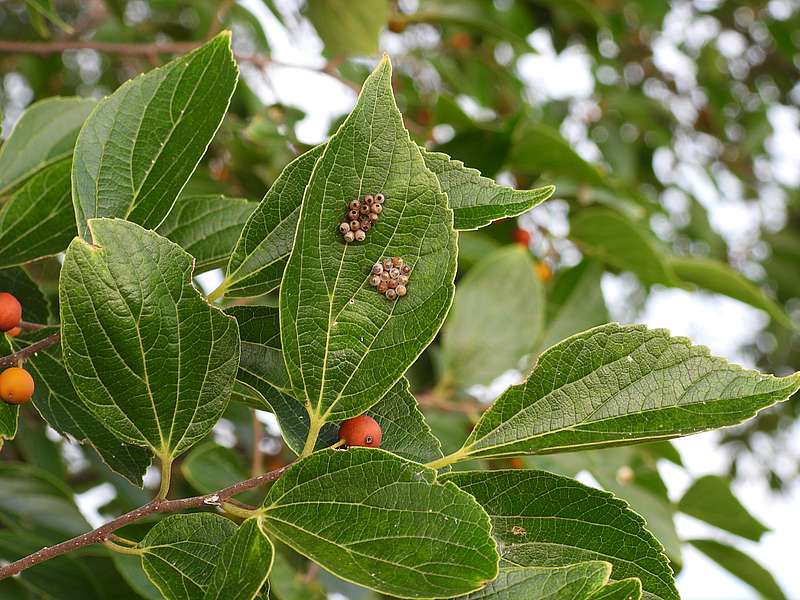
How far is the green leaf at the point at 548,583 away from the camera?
2.19 feet

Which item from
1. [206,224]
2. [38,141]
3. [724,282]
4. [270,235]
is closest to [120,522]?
[270,235]

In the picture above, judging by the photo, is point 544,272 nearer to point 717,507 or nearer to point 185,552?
point 717,507

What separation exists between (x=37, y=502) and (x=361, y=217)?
3.38 feet

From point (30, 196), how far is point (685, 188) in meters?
2.78

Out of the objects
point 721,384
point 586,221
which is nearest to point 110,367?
point 721,384

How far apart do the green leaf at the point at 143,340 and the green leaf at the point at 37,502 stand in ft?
2.69

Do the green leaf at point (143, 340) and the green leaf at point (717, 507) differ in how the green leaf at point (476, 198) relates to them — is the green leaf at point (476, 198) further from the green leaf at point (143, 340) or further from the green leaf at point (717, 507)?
the green leaf at point (717, 507)

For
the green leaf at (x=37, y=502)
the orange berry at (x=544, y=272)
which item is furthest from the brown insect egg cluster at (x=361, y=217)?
the orange berry at (x=544, y=272)

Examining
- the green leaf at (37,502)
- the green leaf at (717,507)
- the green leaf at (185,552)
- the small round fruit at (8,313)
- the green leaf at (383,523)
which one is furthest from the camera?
the green leaf at (717,507)

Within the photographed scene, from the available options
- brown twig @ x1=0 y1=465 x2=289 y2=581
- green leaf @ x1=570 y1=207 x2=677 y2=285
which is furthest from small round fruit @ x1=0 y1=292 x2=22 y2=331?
green leaf @ x1=570 y1=207 x2=677 y2=285

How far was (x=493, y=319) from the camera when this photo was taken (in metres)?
1.80

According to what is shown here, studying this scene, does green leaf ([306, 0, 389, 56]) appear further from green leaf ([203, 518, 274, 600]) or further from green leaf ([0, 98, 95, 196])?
green leaf ([203, 518, 274, 600])

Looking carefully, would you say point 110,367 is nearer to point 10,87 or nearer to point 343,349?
point 343,349

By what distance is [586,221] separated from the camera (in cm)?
182
